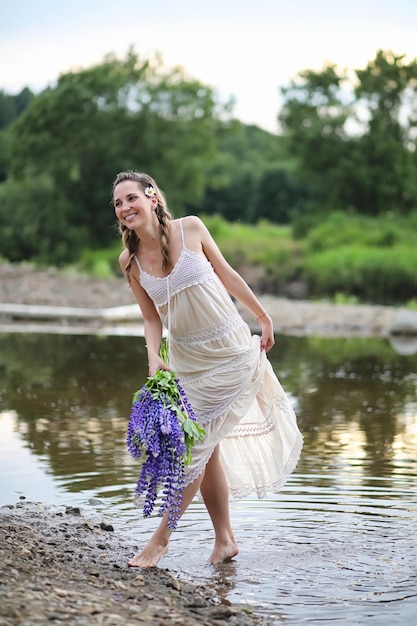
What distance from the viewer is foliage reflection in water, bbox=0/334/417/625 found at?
463cm

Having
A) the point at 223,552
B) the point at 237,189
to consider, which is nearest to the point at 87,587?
the point at 223,552

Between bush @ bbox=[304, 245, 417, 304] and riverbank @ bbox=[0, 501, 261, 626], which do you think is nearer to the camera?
riverbank @ bbox=[0, 501, 261, 626]

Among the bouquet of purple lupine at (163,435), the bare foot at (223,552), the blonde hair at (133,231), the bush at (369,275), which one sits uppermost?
the blonde hair at (133,231)

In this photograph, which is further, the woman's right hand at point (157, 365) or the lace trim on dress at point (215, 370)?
the lace trim on dress at point (215, 370)

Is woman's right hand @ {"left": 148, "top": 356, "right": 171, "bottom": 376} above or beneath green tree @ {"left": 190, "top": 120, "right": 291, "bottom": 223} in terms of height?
beneath

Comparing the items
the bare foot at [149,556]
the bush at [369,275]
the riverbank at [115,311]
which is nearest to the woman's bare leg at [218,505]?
the bare foot at [149,556]

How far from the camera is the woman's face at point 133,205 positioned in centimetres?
490

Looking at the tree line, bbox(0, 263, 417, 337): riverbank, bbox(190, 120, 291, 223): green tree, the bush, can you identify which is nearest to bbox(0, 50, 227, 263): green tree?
the tree line

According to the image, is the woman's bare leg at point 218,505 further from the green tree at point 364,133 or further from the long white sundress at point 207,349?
the green tree at point 364,133

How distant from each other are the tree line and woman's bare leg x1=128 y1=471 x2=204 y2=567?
34288 millimetres

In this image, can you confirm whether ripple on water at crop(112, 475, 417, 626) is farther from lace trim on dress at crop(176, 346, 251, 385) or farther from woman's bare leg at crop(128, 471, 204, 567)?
lace trim on dress at crop(176, 346, 251, 385)

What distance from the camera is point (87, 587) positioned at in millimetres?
4168

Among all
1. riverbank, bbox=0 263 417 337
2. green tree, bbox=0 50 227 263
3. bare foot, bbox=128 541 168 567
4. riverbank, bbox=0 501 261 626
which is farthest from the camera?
green tree, bbox=0 50 227 263

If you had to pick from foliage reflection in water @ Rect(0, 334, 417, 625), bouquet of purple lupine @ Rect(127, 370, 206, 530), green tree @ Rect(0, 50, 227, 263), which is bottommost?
foliage reflection in water @ Rect(0, 334, 417, 625)
